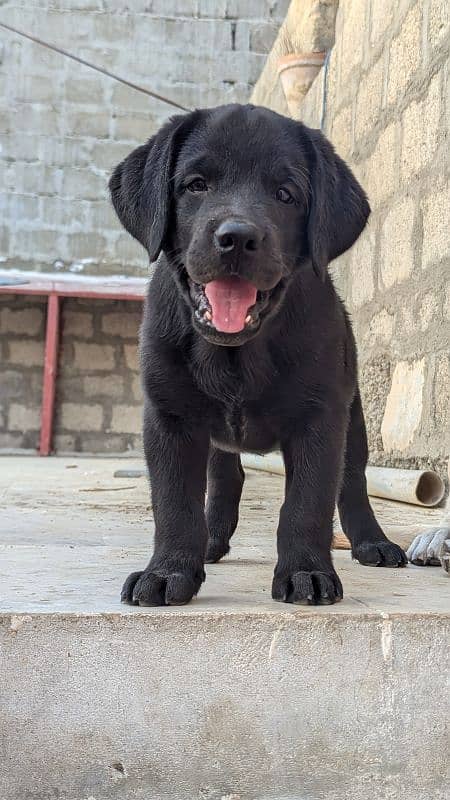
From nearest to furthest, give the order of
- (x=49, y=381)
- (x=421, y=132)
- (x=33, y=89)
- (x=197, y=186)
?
1. (x=197, y=186)
2. (x=421, y=132)
3. (x=49, y=381)
4. (x=33, y=89)

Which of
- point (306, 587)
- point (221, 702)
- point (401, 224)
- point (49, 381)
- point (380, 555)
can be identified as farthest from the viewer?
point (49, 381)

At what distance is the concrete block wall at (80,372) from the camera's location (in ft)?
32.8

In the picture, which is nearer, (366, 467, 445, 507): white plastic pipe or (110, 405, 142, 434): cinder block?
(366, 467, 445, 507): white plastic pipe

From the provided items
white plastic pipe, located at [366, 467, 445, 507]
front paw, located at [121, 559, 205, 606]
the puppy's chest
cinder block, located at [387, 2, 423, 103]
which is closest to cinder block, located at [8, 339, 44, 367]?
cinder block, located at [387, 2, 423, 103]

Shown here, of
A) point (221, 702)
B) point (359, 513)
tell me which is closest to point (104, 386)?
point (359, 513)

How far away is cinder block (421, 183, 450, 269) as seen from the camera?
3.35 meters

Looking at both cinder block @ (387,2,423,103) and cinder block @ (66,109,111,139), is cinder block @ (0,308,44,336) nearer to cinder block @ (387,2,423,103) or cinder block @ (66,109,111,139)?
cinder block @ (66,109,111,139)

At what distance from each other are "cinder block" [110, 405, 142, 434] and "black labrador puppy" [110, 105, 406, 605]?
7894mm

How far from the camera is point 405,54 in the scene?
3.87 metres

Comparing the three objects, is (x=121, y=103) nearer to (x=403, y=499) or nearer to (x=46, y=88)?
(x=46, y=88)

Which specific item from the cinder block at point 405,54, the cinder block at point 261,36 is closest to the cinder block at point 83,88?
the cinder block at point 261,36

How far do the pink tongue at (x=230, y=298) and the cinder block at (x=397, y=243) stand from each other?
200 cm

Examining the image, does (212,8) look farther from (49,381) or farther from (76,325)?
(49,381)

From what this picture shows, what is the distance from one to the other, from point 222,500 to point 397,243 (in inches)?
73.5
